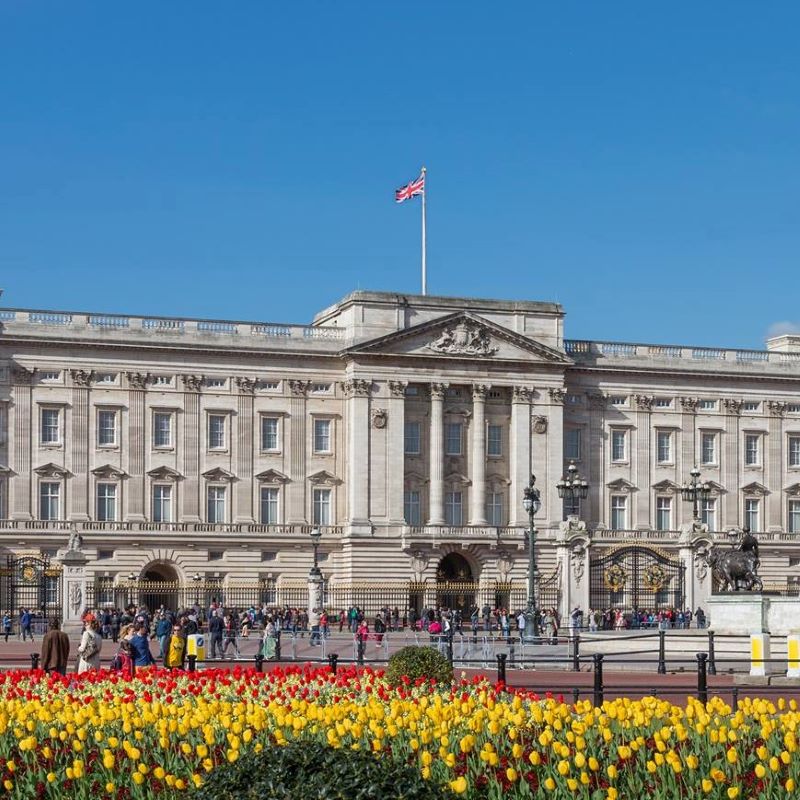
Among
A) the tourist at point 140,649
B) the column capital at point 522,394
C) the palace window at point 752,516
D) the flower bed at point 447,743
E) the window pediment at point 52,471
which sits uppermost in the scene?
the column capital at point 522,394

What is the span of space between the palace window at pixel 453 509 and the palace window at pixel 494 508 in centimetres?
147

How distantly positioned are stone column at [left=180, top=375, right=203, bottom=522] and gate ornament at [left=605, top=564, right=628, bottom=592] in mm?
21229

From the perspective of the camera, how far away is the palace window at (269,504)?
86.8 m

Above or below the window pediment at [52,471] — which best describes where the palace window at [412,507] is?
below

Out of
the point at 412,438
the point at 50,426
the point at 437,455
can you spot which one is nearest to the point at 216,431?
the point at 50,426

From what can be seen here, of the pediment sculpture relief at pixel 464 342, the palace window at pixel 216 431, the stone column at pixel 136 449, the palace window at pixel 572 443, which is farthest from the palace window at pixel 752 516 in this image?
the stone column at pixel 136 449

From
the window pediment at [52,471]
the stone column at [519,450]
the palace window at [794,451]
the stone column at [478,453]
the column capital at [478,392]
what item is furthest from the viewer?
the palace window at [794,451]

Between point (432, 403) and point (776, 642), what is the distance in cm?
4466

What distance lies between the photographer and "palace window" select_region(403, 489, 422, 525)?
287 ft

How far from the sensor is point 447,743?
Result: 1627 cm

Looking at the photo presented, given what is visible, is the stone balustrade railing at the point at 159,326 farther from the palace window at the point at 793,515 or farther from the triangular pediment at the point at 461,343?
the palace window at the point at 793,515

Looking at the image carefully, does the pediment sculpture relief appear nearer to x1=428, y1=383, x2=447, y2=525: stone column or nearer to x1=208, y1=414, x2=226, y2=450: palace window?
x1=428, y1=383, x2=447, y2=525: stone column

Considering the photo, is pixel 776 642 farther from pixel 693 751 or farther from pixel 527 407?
pixel 527 407

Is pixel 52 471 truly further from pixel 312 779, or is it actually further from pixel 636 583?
pixel 312 779
